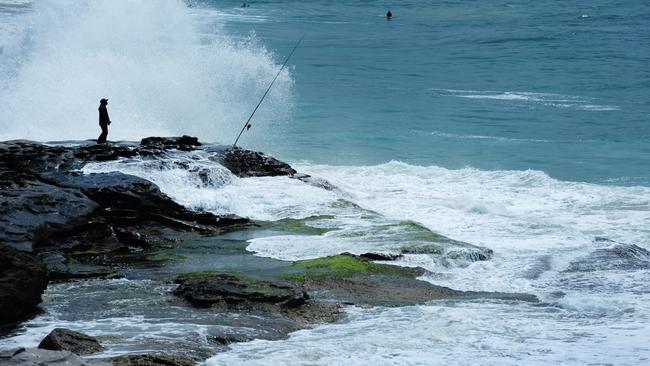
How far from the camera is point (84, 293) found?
12.4 m

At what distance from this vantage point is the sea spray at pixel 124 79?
2708cm

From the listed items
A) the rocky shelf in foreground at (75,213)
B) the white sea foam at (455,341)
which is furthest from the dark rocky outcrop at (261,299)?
the rocky shelf in foreground at (75,213)

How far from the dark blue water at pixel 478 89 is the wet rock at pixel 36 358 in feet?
56.7

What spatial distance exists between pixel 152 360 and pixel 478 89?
2992 centimetres

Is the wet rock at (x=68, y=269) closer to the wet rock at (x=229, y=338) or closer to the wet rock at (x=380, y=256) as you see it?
the wet rock at (x=229, y=338)

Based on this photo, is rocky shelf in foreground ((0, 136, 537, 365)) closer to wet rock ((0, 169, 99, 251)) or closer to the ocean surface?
wet rock ((0, 169, 99, 251))

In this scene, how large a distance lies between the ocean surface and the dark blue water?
15 centimetres

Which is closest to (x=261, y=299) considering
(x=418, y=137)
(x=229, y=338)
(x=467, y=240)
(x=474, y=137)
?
(x=229, y=338)

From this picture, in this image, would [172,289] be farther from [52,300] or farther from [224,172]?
[224,172]

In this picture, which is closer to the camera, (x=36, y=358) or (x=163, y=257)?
(x=36, y=358)

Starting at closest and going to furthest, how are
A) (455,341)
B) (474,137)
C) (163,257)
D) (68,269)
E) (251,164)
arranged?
(455,341)
(68,269)
(163,257)
(251,164)
(474,137)

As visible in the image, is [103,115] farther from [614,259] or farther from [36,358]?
[36,358]

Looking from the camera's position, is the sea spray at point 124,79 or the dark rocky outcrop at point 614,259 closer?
the dark rocky outcrop at point 614,259

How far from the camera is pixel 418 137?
29750 millimetres
